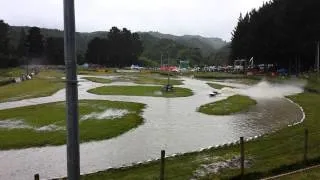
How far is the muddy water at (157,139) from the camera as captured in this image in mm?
25719

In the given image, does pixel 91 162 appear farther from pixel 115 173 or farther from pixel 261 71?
pixel 261 71

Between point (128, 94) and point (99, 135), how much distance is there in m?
38.5

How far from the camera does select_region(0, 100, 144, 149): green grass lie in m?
32.8

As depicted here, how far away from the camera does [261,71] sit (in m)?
139

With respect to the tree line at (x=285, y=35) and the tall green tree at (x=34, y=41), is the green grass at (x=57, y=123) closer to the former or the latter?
the tree line at (x=285, y=35)

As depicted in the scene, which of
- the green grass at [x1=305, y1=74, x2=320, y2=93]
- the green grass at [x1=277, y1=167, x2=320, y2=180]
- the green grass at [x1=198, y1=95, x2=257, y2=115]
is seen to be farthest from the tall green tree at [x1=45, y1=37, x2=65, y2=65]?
the green grass at [x1=277, y1=167, x2=320, y2=180]

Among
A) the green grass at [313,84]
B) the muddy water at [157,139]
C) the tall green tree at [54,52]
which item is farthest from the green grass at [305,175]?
the tall green tree at [54,52]

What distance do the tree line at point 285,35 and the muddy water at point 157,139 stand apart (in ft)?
184

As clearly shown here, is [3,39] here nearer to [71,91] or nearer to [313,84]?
[313,84]

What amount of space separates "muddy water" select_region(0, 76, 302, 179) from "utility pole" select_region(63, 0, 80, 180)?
673 inches

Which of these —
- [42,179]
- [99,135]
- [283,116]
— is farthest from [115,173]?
[283,116]

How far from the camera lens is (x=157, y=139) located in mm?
33438

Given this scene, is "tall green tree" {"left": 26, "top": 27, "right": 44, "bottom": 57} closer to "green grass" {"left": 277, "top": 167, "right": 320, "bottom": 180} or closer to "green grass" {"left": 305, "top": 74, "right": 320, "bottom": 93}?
"green grass" {"left": 305, "top": 74, "right": 320, "bottom": 93}

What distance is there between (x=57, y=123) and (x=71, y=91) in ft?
113
